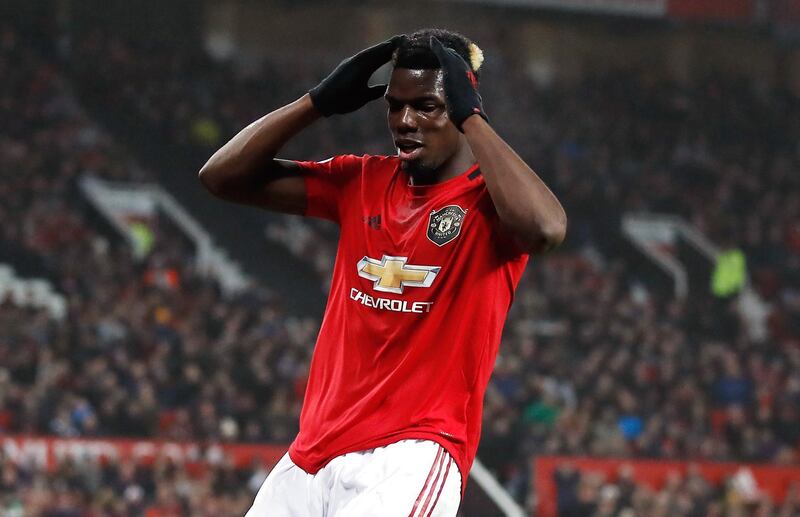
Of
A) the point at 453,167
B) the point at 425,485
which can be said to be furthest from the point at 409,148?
the point at 425,485

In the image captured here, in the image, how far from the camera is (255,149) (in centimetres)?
414

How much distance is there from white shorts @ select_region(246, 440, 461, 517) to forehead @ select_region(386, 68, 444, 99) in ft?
3.20

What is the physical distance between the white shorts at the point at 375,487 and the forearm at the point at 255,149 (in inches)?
36.9

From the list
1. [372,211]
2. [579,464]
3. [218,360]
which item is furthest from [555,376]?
[372,211]

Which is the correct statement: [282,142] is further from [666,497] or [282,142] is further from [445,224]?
[666,497]

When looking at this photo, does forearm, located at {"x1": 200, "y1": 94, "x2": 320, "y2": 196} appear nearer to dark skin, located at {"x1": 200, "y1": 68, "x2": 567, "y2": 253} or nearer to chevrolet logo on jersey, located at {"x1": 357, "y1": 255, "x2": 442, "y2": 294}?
dark skin, located at {"x1": 200, "y1": 68, "x2": 567, "y2": 253}

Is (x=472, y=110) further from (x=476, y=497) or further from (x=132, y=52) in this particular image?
(x=132, y=52)

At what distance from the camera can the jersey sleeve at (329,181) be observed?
4.19m

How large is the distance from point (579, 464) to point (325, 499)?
10.7 metres

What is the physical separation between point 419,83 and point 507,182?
417mm

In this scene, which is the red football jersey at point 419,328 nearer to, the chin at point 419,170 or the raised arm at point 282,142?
the chin at point 419,170

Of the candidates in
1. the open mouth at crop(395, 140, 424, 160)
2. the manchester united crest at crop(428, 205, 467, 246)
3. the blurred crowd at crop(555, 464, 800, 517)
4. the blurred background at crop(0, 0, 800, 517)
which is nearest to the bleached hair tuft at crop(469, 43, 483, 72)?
the open mouth at crop(395, 140, 424, 160)

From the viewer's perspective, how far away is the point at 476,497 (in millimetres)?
9289

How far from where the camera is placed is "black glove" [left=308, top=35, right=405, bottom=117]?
13.1ft
